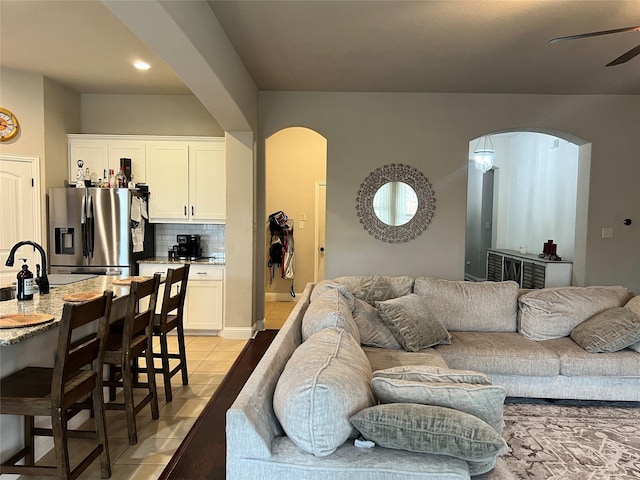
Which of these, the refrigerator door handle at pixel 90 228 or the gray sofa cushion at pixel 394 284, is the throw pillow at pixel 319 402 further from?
the refrigerator door handle at pixel 90 228

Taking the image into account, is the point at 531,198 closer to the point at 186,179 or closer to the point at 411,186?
the point at 411,186

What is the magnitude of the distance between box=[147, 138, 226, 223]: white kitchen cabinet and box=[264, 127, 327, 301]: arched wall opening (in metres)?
1.82

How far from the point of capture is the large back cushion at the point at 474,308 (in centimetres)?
363

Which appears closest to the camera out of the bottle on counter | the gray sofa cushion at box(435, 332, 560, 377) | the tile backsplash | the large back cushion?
the bottle on counter

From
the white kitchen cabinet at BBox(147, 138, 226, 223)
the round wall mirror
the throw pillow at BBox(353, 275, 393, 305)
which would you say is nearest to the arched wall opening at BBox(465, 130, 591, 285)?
the round wall mirror

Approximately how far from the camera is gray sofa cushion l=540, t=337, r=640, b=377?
3.13 meters

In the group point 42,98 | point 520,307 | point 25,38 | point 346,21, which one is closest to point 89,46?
point 25,38

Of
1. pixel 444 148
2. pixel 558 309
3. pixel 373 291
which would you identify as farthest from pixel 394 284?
pixel 444 148

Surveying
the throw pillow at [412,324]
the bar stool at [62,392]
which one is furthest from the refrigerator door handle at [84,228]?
the throw pillow at [412,324]

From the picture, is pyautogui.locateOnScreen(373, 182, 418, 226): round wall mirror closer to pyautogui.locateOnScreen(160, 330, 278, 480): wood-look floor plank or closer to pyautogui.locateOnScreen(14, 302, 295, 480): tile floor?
pyautogui.locateOnScreen(14, 302, 295, 480): tile floor

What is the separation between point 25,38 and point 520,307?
16.1 feet

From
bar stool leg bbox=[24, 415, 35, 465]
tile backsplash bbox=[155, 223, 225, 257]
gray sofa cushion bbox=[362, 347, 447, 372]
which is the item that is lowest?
bar stool leg bbox=[24, 415, 35, 465]

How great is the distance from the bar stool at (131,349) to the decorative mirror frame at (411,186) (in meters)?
2.86

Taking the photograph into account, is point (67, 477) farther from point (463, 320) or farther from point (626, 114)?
point (626, 114)
